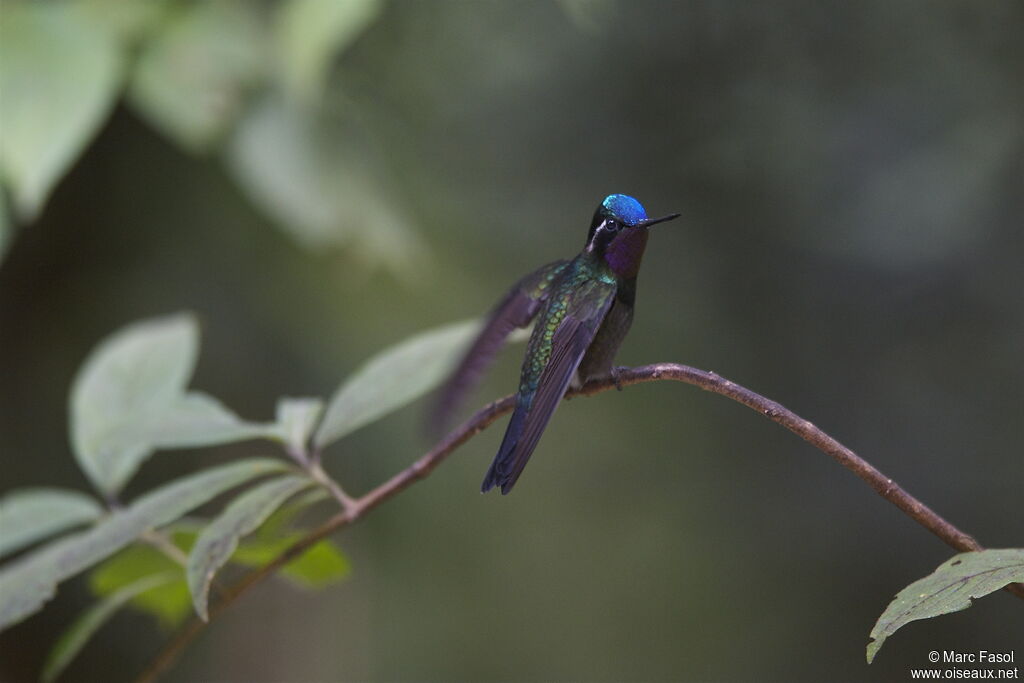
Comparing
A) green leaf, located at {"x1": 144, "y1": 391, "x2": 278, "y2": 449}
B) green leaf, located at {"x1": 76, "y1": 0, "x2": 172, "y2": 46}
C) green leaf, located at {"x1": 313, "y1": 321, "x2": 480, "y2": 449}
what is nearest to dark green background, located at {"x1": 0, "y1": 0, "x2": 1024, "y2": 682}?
green leaf, located at {"x1": 76, "y1": 0, "x2": 172, "y2": 46}

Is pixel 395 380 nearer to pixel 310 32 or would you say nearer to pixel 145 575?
pixel 145 575

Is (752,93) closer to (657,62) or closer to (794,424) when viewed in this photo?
(657,62)

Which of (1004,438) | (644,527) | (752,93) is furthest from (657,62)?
(644,527)

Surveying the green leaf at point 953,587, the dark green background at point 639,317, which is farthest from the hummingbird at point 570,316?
the dark green background at point 639,317

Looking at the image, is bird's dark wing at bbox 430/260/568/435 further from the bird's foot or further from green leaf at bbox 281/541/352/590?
green leaf at bbox 281/541/352/590

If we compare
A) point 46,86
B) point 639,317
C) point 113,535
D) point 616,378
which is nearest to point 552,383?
point 616,378

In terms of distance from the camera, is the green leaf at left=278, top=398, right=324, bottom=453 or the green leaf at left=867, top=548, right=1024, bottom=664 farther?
the green leaf at left=278, top=398, right=324, bottom=453
